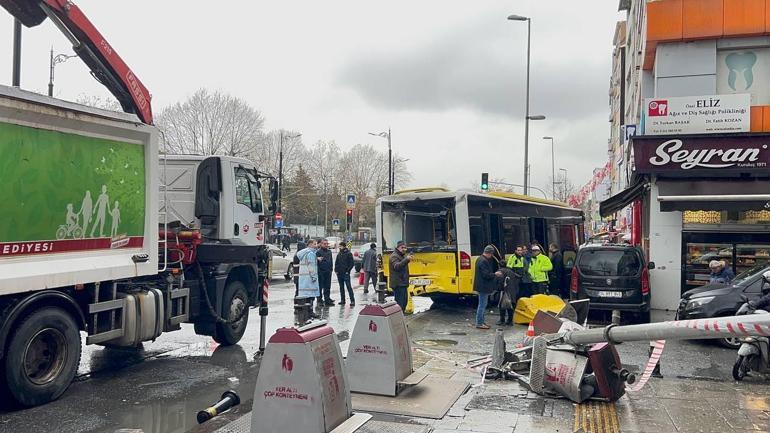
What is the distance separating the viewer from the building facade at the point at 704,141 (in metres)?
14.7

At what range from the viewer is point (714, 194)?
575 inches

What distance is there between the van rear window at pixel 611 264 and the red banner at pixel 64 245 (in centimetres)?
877

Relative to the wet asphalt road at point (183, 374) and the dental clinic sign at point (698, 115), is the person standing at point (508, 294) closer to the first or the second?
the wet asphalt road at point (183, 374)

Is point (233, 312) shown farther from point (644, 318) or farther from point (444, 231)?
point (644, 318)

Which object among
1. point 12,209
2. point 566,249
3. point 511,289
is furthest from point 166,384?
point 566,249

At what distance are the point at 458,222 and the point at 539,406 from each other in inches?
310

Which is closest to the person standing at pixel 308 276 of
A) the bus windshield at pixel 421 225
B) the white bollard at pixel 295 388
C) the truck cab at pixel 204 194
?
the bus windshield at pixel 421 225

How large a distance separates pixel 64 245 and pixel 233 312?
367 cm

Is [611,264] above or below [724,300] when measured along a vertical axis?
above

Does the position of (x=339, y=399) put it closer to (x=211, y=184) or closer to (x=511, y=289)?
(x=211, y=184)

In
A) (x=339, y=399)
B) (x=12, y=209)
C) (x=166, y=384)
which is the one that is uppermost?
(x=12, y=209)

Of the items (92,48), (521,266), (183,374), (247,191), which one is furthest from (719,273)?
(92,48)

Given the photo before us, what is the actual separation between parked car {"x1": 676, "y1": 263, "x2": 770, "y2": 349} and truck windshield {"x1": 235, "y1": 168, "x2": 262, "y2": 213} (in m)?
7.46

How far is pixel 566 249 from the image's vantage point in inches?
855
